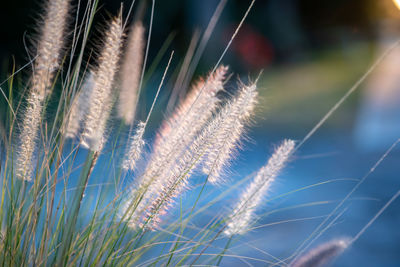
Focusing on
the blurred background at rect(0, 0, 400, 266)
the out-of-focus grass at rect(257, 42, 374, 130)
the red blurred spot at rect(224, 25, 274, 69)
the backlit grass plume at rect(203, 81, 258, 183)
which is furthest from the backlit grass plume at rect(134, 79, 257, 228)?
the out-of-focus grass at rect(257, 42, 374, 130)

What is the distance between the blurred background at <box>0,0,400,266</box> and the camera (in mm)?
2439

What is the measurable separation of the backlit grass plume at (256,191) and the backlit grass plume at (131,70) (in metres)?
0.32

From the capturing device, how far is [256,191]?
846mm

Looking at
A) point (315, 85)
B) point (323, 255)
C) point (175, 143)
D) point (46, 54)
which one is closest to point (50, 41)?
point (46, 54)

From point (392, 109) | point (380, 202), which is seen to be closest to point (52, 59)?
point (380, 202)

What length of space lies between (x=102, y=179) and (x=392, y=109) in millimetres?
4355

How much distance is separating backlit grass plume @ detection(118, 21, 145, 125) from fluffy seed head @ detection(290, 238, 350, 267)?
1.56 ft

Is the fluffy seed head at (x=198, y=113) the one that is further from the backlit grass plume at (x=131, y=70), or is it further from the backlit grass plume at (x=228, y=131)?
the backlit grass plume at (x=131, y=70)

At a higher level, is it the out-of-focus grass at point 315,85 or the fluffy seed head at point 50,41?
the out-of-focus grass at point 315,85

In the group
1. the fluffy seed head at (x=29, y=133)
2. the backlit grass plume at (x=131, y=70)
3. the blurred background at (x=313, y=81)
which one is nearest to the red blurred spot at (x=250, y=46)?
the blurred background at (x=313, y=81)

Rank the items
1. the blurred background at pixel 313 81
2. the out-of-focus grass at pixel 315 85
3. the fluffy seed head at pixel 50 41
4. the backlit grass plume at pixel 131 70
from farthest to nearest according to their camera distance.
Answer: the out-of-focus grass at pixel 315 85 < the blurred background at pixel 313 81 < the backlit grass plume at pixel 131 70 < the fluffy seed head at pixel 50 41

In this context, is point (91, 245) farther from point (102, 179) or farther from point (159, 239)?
point (102, 179)

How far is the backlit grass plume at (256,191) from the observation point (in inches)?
32.8

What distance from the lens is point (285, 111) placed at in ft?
16.0
